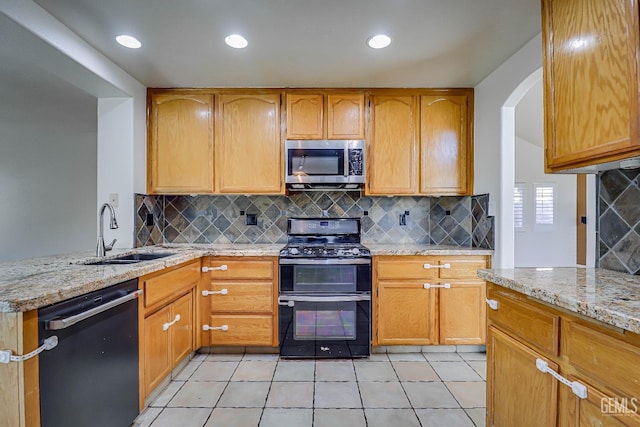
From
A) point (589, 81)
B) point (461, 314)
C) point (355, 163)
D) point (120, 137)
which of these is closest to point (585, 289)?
point (589, 81)

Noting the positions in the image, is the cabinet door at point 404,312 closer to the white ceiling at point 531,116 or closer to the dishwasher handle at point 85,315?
the dishwasher handle at point 85,315

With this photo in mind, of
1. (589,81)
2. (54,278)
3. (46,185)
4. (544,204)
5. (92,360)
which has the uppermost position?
(589,81)

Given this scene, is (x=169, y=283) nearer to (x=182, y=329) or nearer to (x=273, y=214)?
(x=182, y=329)

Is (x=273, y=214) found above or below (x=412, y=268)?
above

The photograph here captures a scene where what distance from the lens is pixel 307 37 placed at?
193 cm

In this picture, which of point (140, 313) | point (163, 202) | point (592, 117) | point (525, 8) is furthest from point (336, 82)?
point (140, 313)

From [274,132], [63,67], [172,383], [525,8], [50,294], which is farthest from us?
[274,132]

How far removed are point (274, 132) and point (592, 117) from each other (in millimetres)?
2171

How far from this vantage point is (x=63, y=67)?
6.45 feet

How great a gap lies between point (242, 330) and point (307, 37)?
222cm

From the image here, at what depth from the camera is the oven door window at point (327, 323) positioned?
245 centimetres

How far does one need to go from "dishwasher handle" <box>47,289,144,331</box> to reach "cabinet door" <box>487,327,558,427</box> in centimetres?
175

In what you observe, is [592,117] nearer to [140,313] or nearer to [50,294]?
[50,294]

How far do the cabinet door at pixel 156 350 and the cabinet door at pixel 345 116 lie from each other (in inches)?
75.2
